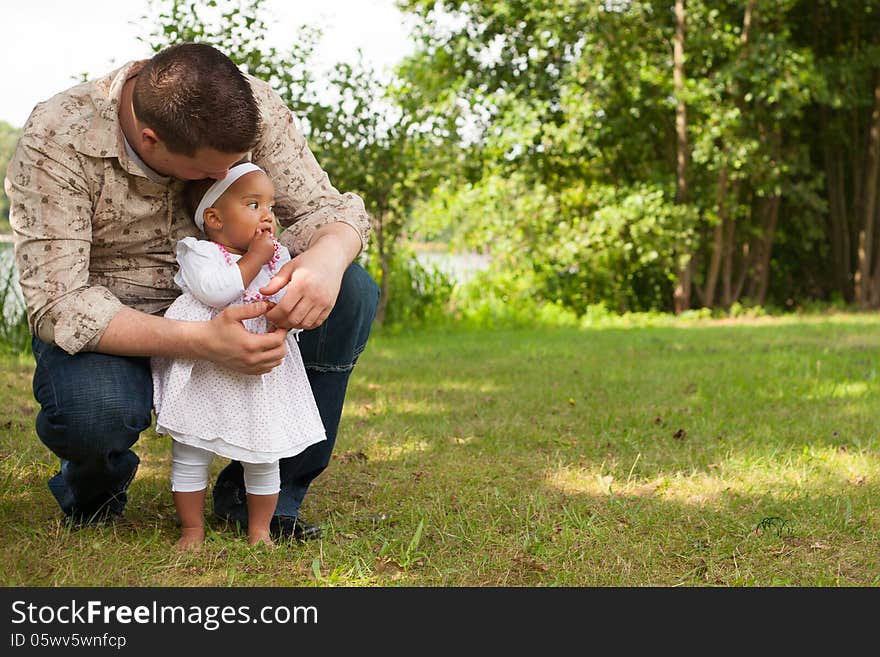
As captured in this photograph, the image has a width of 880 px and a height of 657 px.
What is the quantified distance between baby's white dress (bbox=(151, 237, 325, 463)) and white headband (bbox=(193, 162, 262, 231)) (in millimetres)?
95

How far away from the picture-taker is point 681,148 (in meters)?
9.34

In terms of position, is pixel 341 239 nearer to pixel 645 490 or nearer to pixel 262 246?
pixel 262 246

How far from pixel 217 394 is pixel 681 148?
7832 mm

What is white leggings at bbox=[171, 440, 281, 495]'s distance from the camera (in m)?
2.37

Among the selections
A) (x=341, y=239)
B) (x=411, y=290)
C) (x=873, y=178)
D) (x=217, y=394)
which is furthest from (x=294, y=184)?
(x=873, y=178)

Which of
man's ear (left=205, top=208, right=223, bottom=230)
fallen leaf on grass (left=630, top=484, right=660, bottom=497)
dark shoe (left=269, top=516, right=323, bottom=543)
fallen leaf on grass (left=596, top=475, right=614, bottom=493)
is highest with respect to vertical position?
man's ear (left=205, top=208, right=223, bottom=230)

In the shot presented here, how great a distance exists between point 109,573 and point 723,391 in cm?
339

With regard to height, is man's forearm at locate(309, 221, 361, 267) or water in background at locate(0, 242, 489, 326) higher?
man's forearm at locate(309, 221, 361, 267)

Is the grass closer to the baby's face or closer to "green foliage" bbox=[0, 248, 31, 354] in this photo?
the baby's face

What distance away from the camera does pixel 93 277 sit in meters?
2.46

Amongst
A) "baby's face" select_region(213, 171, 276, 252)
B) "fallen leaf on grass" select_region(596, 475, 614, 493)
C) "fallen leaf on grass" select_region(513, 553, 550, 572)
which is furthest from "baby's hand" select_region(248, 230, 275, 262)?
"fallen leaf on grass" select_region(596, 475, 614, 493)

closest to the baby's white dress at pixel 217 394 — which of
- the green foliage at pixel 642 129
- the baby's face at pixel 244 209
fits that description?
the baby's face at pixel 244 209

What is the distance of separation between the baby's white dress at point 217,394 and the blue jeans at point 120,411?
0.29 ft
